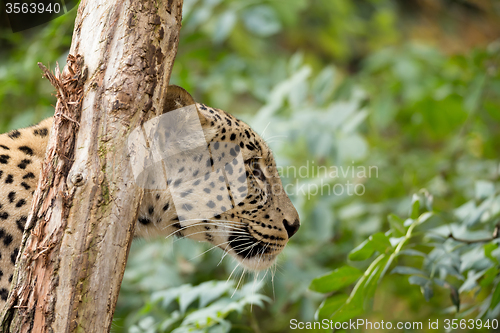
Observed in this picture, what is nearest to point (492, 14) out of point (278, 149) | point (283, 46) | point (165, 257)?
point (283, 46)

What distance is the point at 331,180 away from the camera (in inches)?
252

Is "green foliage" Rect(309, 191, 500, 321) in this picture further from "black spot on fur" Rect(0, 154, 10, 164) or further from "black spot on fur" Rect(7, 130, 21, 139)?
"black spot on fur" Rect(7, 130, 21, 139)

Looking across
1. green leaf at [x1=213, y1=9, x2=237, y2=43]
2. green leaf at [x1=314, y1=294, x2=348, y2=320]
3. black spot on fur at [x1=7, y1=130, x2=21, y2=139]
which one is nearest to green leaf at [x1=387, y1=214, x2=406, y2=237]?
green leaf at [x1=314, y1=294, x2=348, y2=320]

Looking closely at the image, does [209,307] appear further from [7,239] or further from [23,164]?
[23,164]

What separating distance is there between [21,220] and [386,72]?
6.78 metres

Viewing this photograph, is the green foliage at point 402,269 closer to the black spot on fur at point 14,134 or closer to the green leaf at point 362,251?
the green leaf at point 362,251

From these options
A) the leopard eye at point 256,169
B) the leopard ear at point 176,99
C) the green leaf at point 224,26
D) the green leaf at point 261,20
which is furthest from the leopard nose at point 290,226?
the green leaf at point 261,20

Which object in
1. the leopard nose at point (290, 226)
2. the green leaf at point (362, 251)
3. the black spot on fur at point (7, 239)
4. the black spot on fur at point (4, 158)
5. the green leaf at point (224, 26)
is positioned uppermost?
the green leaf at point (224, 26)

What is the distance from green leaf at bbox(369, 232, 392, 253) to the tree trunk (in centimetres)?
149

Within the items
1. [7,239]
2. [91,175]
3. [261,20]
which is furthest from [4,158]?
[261,20]

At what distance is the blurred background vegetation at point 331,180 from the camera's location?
129 inches

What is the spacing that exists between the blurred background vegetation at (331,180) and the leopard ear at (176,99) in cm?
142

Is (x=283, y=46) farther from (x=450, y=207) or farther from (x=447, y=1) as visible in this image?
(x=450, y=207)

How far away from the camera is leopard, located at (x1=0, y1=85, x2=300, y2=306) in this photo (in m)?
2.82
